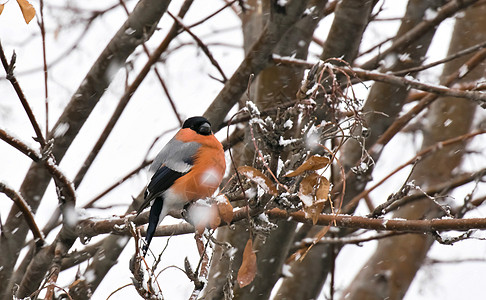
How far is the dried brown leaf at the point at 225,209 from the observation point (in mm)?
2107

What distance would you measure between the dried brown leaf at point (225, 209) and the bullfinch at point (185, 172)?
610 mm

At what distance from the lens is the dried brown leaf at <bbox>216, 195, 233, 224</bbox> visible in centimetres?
211

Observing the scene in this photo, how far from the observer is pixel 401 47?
3.76 m

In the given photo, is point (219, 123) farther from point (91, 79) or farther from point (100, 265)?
point (100, 265)

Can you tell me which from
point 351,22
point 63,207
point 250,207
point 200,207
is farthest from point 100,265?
point 351,22

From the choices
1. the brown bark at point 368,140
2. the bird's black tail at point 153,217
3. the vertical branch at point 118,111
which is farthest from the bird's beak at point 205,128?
the brown bark at point 368,140

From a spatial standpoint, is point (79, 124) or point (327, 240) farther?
point (327, 240)

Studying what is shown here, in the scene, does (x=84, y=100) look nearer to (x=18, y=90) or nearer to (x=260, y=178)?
(x=18, y=90)

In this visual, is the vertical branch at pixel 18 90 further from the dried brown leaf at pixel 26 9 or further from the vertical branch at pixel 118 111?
the vertical branch at pixel 118 111

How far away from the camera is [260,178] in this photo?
180 cm

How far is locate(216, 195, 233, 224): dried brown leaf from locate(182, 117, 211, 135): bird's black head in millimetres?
1179

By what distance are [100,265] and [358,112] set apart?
2.19m

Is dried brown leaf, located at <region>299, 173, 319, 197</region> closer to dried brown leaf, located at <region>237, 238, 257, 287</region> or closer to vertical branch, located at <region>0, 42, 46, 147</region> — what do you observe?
dried brown leaf, located at <region>237, 238, 257, 287</region>

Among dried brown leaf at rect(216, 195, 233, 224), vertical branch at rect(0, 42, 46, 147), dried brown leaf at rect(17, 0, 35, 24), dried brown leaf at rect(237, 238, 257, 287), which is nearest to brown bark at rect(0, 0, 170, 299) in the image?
vertical branch at rect(0, 42, 46, 147)
